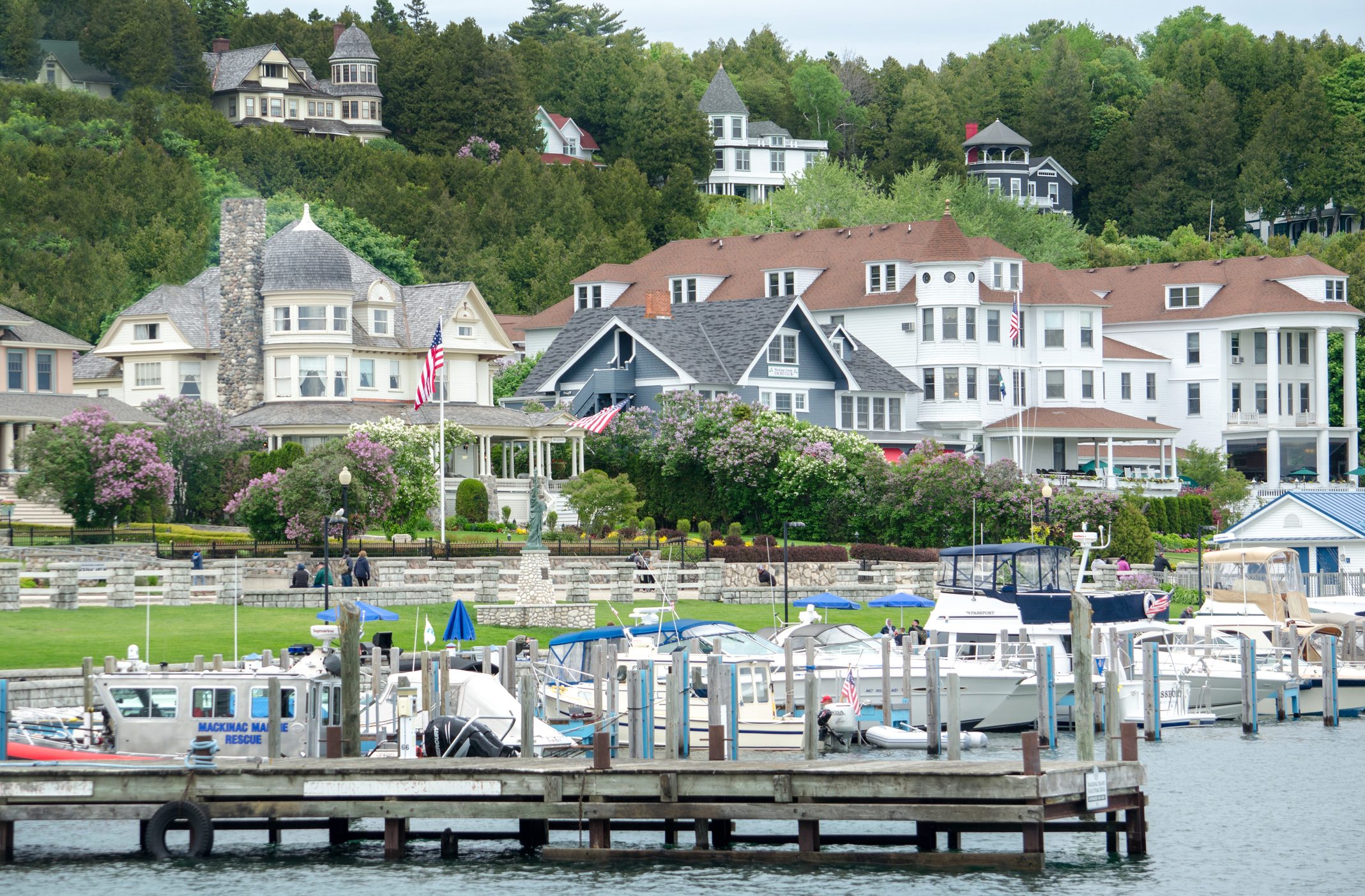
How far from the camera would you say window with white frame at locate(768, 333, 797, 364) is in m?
90.6

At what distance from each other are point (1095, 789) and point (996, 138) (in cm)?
13531

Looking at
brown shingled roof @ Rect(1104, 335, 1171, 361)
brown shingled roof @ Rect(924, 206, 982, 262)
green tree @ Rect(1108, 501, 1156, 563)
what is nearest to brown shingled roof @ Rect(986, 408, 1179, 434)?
brown shingled roof @ Rect(1104, 335, 1171, 361)

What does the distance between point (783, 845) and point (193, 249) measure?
283ft

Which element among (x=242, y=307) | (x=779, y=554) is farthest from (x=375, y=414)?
(x=779, y=554)

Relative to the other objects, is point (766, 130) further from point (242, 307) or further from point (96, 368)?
point (242, 307)

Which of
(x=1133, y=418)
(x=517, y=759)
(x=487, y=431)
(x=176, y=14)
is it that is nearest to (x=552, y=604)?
(x=517, y=759)

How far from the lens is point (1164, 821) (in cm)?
3391

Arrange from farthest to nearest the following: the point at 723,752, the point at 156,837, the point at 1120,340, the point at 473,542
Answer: the point at 1120,340, the point at 473,542, the point at 723,752, the point at 156,837

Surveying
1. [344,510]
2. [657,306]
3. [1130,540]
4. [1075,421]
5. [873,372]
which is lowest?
[1130,540]

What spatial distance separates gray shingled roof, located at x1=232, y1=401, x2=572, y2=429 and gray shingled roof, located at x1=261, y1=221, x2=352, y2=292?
192 inches

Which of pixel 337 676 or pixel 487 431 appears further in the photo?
pixel 487 431

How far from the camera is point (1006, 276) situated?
9800cm

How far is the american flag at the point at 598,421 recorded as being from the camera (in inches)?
3266

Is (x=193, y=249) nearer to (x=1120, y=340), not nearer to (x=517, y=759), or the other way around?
(x=1120, y=340)
